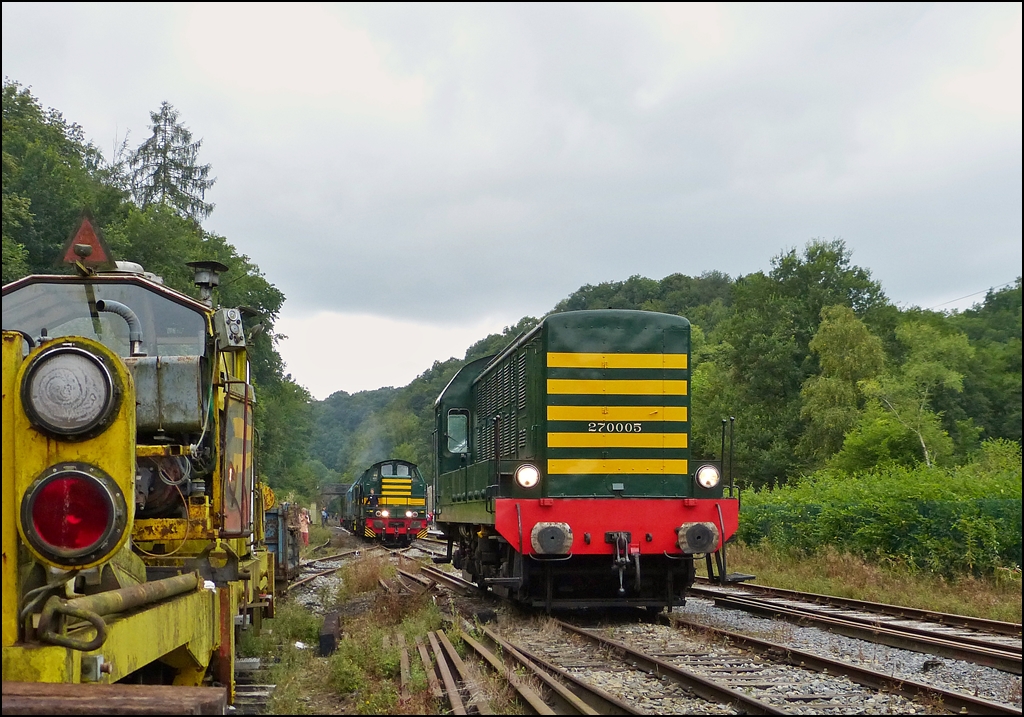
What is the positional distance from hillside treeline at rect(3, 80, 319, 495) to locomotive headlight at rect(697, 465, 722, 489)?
7.76 metres

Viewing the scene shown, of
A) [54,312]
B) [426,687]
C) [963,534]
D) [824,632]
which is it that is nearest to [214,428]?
[54,312]

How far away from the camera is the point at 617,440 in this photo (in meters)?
11.1

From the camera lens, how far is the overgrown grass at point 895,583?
1228 cm

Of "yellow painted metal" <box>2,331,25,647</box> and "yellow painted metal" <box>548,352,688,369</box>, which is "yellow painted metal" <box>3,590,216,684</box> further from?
"yellow painted metal" <box>548,352,688,369</box>

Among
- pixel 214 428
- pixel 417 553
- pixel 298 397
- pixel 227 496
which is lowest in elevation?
pixel 417 553

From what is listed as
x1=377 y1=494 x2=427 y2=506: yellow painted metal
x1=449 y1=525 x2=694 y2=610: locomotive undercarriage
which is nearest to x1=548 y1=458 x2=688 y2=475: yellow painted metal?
x1=449 y1=525 x2=694 y2=610: locomotive undercarriage

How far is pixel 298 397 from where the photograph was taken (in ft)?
171

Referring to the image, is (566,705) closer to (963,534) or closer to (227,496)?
(227,496)

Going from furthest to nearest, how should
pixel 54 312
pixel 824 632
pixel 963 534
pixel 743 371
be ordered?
pixel 743 371 < pixel 963 534 < pixel 824 632 < pixel 54 312

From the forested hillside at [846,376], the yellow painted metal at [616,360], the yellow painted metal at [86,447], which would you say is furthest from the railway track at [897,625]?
the forested hillside at [846,376]

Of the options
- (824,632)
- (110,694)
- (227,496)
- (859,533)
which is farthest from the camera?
(859,533)

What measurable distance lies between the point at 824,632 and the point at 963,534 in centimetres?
637

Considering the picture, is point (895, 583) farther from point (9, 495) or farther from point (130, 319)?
point (9, 495)

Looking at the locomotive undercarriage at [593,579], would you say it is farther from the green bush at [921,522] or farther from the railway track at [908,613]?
the green bush at [921,522]
